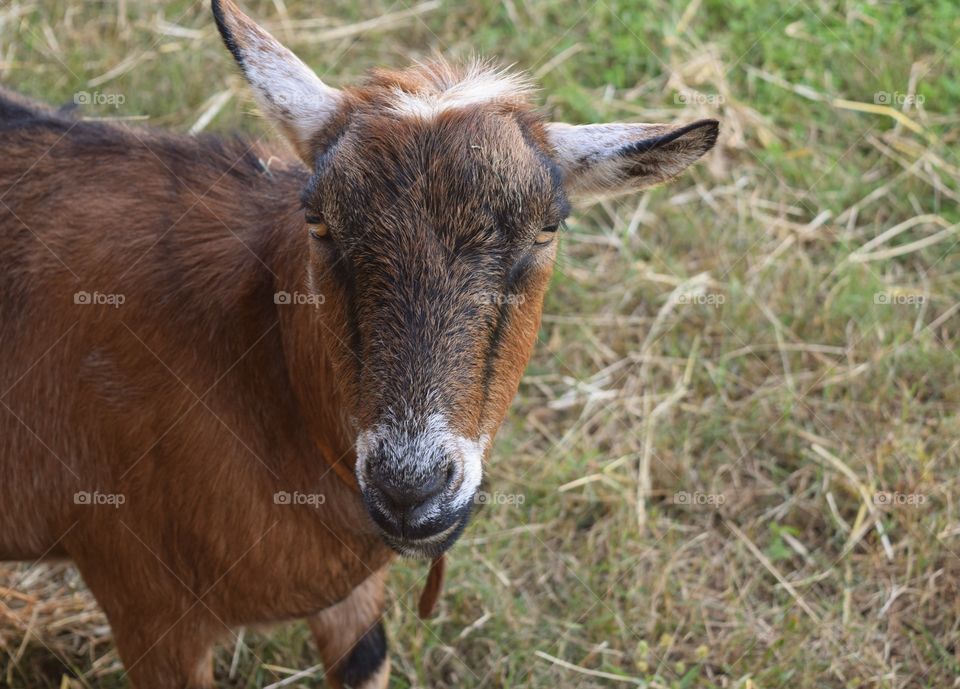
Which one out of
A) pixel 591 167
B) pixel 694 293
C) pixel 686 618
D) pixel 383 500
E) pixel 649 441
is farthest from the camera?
pixel 694 293

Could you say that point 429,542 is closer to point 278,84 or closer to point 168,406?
point 168,406

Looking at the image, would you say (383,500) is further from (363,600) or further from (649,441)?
(649,441)

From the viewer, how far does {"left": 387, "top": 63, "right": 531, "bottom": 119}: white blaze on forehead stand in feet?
11.7

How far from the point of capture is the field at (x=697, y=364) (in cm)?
519

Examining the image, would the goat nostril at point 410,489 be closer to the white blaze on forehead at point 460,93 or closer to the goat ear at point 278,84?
the white blaze on forehead at point 460,93

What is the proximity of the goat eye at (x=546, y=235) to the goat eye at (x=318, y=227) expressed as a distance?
2.22ft

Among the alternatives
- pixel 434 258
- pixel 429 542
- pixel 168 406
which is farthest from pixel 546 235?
pixel 168 406

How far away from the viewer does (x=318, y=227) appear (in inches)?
138

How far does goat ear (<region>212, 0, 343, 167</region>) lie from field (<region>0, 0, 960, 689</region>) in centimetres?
157

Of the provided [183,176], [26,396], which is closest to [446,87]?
[183,176]

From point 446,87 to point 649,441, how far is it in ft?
8.97

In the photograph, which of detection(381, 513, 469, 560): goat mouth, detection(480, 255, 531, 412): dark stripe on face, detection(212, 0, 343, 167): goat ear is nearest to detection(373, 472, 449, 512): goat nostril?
detection(381, 513, 469, 560): goat mouth

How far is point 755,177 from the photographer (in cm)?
714

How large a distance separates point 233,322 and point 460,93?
3.93 ft
